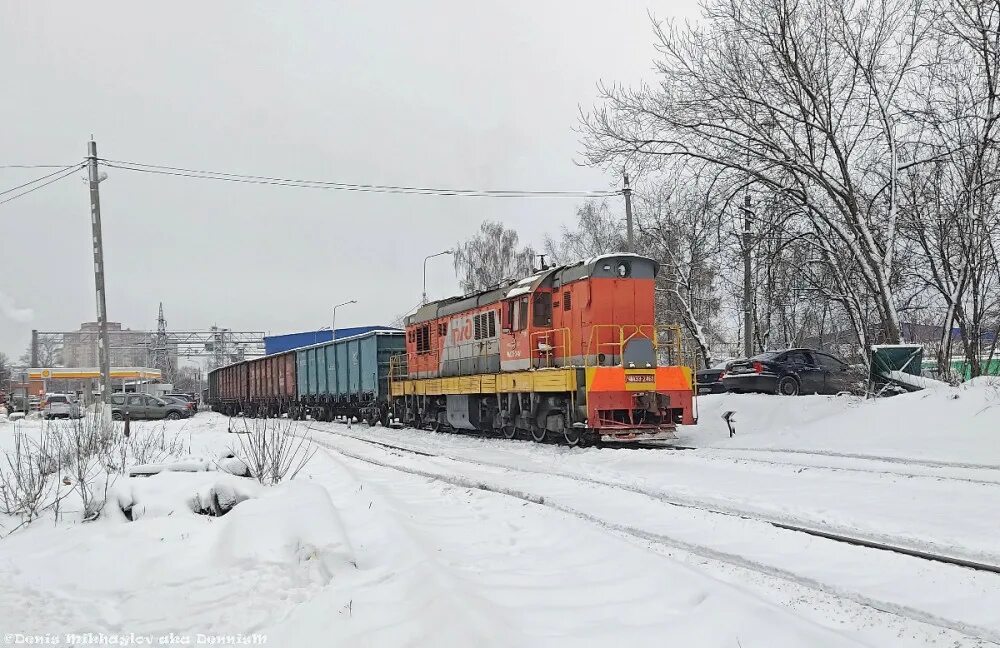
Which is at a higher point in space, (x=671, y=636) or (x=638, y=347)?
(x=638, y=347)

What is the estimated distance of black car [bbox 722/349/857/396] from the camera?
68.6 ft

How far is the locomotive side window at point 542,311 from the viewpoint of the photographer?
16172mm

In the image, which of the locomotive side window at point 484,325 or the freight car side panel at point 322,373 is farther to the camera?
the freight car side panel at point 322,373

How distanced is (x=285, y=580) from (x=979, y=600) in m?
4.48

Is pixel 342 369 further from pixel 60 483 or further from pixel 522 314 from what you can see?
pixel 60 483

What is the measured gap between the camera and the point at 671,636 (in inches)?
165

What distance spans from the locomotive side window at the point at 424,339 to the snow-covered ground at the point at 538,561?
39.5ft

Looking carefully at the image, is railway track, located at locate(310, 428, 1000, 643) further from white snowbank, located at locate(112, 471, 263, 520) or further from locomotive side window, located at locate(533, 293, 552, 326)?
locomotive side window, located at locate(533, 293, 552, 326)

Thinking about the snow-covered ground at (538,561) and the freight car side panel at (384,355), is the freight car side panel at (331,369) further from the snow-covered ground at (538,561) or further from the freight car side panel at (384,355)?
the snow-covered ground at (538,561)

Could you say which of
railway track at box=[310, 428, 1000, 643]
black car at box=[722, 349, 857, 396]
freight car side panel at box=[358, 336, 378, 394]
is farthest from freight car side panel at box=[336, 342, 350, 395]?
railway track at box=[310, 428, 1000, 643]

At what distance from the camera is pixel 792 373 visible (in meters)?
21.0

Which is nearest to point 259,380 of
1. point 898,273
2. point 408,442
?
point 408,442

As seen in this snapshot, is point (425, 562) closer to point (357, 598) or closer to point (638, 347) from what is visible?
point (357, 598)

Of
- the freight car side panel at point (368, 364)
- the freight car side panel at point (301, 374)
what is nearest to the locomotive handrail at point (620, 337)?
the freight car side panel at point (368, 364)
